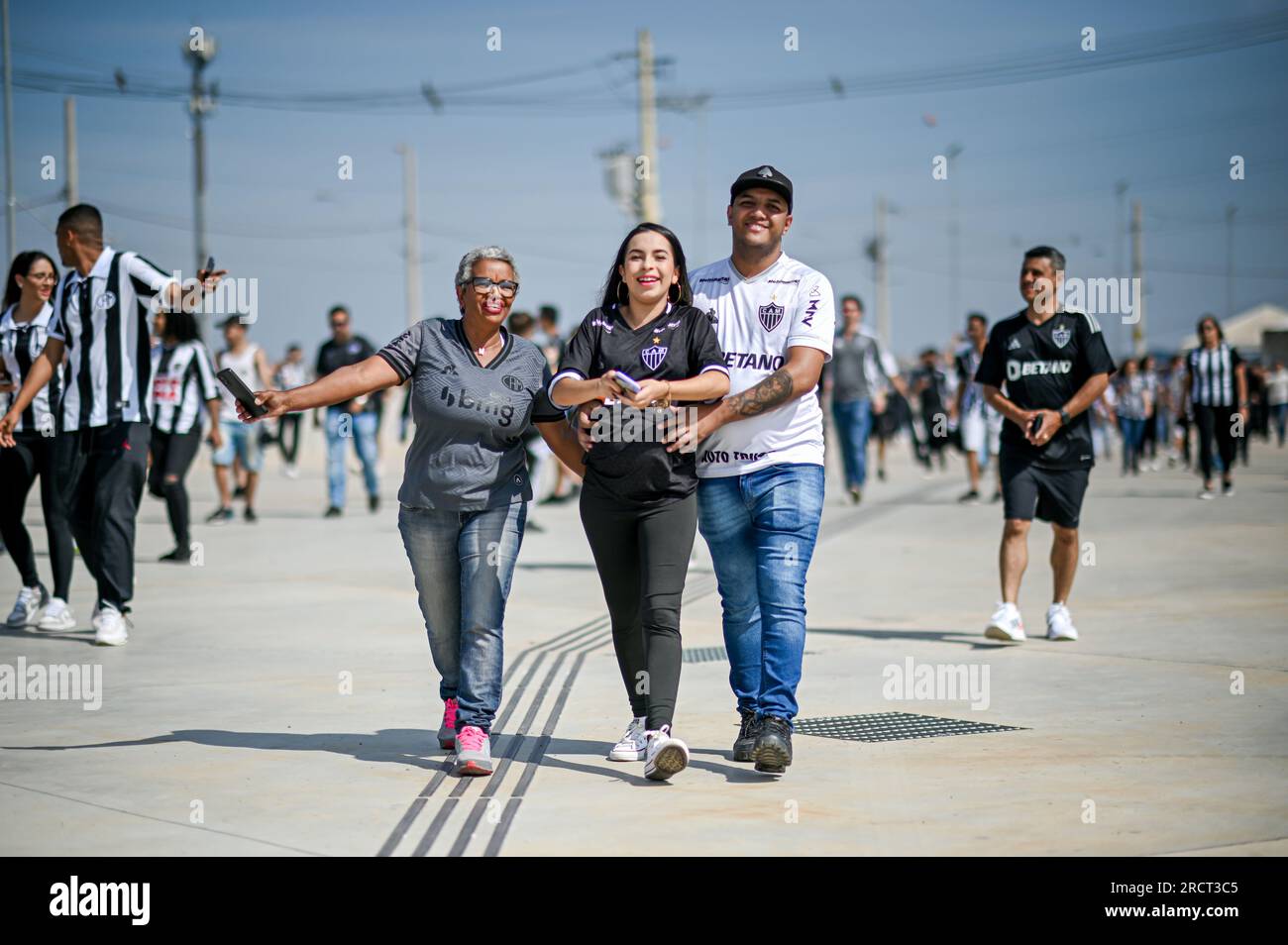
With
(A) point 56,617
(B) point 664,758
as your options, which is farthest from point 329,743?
(A) point 56,617

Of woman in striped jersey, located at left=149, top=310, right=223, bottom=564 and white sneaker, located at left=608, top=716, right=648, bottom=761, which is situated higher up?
woman in striped jersey, located at left=149, top=310, right=223, bottom=564

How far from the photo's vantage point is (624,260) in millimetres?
5609

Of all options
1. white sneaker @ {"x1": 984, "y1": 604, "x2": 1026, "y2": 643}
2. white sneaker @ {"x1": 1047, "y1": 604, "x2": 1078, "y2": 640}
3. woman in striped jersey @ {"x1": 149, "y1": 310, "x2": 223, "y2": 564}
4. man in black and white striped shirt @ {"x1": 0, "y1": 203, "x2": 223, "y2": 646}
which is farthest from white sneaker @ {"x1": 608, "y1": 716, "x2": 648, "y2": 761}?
woman in striped jersey @ {"x1": 149, "y1": 310, "x2": 223, "y2": 564}

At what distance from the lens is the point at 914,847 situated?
14.9 ft

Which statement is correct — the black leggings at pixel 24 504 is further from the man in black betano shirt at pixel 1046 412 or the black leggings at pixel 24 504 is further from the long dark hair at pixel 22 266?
the man in black betano shirt at pixel 1046 412

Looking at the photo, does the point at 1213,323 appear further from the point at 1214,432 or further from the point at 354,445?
the point at 354,445

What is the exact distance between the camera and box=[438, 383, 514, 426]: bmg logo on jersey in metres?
5.75

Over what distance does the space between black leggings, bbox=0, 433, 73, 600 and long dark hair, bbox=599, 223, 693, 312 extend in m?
4.79

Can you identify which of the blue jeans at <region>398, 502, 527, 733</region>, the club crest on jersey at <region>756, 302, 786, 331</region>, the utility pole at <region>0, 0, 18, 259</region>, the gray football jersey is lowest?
the blue jeans at <region>398, 502, 527, 733</region>

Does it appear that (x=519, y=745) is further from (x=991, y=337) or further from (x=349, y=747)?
(x=991, y=337)

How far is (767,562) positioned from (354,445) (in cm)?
1190

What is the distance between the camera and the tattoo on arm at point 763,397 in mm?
5543

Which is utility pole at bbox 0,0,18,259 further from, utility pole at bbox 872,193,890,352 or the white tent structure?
the white tent structure

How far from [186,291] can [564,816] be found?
3940 millimetres
